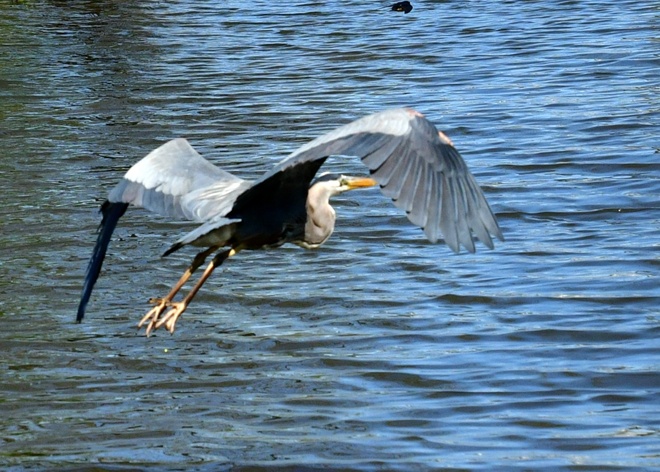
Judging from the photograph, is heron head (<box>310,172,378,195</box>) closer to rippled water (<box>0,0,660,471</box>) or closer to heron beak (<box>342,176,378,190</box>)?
heron beak (<box>342,176,378,190</box>)

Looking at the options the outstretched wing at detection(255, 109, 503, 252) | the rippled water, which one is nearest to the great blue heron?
the outstretched wing at detection(255, 109, 503, 252)

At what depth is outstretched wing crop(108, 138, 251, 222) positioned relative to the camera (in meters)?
5.76

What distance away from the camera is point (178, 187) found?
6020 millimetres

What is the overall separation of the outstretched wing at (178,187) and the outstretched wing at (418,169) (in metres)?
0.77

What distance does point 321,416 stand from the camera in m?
5.85

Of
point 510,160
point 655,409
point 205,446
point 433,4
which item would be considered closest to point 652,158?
point 510,160

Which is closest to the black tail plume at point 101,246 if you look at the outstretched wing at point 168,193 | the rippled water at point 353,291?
the outstretched wing at point 168,193

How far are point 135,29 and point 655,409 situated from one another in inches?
500

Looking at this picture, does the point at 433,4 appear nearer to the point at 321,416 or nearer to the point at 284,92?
the point at 284,92

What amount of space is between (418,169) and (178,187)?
1438 mm

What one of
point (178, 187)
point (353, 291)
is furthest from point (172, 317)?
point (353, 291)

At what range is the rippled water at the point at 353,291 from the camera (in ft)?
18.5

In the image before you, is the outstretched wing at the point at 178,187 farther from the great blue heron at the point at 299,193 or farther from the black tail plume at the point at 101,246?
the black tail plume at the point at 101,246

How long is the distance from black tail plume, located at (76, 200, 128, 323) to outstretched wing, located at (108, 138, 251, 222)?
0.13 meters
